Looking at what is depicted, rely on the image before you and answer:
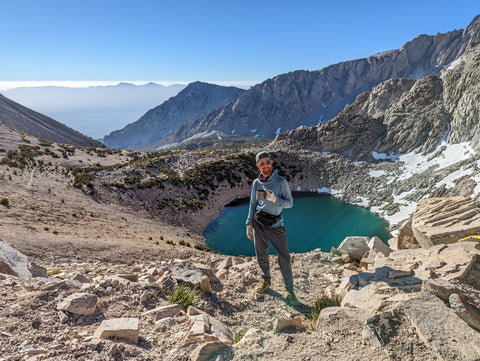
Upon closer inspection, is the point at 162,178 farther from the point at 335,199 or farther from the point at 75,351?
the point at 75,351

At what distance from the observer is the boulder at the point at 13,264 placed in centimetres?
699

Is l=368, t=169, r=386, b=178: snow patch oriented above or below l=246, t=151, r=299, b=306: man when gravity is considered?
below

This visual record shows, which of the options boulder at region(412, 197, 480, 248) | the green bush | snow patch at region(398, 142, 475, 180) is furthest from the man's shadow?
snow patch at region(398, 142, 475, 180)

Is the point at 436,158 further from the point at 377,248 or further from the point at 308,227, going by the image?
the point at 377,248

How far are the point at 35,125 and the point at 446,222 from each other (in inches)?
3676

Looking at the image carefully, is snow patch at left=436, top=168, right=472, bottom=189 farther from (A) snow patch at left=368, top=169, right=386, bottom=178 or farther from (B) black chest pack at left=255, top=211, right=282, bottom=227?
(B) black chest pack at left=255, top=211, right=282, bottom=227

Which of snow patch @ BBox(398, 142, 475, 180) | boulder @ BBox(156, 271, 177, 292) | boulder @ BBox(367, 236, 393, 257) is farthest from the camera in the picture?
snow patch @ BBox(398, 142, 475, 180)

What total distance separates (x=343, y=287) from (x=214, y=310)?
353cm

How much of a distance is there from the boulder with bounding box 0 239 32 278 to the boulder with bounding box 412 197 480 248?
13280 mm

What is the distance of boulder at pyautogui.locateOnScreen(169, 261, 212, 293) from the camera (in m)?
6.84

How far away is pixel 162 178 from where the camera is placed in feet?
123

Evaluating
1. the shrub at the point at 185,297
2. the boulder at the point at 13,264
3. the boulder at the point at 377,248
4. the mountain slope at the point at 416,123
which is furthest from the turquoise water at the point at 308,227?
the mountain slope at the point at 416,123

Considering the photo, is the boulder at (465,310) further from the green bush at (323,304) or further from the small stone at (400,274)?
the green bush at (323,304)

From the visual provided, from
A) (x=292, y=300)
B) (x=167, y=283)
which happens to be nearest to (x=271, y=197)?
(x=292, y=300)
